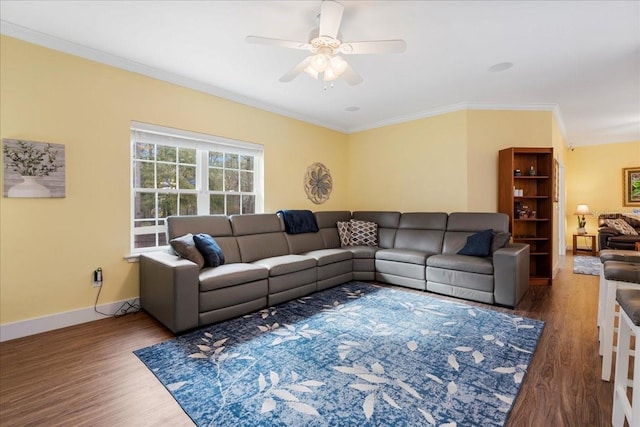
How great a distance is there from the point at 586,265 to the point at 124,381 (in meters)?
7.24

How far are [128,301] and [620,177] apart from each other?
9685 millimetres

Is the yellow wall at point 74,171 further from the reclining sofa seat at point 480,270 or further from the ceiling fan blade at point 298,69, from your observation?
the reclining sofa seat at point 480,270

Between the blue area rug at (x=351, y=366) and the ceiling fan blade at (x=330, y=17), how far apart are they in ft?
8.02

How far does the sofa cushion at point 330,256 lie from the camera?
155 inches

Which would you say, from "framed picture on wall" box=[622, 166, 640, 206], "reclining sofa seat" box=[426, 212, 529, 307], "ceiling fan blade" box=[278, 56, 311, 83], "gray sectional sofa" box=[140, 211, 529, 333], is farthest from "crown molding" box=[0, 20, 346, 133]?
"framed picture on wall" box=[622, 166, 640, 206]

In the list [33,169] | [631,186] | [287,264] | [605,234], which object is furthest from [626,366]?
[631,186]

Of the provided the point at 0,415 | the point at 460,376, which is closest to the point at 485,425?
the point at 460,376

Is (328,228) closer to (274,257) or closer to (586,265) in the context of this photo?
(274,257)

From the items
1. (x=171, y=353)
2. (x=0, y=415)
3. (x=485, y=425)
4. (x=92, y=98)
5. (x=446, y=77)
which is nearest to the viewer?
(x=485, y=425)

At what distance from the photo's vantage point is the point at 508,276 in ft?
10.9

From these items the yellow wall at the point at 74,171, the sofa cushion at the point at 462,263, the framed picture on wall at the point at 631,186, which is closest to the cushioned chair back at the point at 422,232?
the sofa cushion at the point at 462,263

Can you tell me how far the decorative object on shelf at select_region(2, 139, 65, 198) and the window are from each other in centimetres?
67

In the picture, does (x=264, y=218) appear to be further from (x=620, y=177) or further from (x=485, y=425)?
(x=620, y=177)

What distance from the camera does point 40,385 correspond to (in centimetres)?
195
